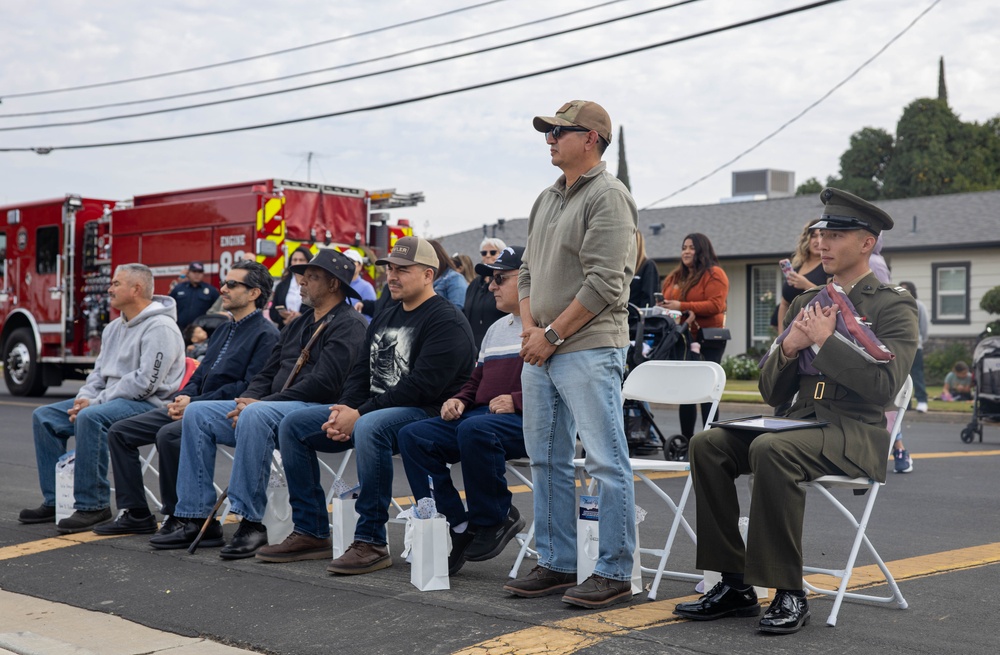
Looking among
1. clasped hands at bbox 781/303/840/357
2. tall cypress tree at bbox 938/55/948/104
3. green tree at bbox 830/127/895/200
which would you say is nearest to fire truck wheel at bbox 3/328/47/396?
clasped hands at bbox 781/303/840/357

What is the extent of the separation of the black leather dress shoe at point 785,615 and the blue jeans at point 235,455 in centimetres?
321

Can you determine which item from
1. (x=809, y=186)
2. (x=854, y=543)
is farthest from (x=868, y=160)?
(x=854, y=543)

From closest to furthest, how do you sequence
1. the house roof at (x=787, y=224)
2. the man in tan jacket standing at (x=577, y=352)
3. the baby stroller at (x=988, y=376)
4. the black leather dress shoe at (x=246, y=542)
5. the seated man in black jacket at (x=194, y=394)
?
the man in tan jacket standing at (x=577, y=352) → the black leather dress shoe at (x=246, y=542) → the seated man in black jacket at (x=194, y=394) → the baby stroller at (x=988, y=376) → the house roof at (x=787, y=224)

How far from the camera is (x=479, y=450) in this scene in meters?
5.89

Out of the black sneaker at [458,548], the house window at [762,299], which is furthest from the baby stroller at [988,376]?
the house window at [762,299]

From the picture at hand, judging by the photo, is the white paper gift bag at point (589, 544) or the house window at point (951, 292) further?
the house window at point (951, 292)

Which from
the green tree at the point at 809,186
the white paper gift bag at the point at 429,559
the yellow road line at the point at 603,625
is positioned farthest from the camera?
the green tree at the point at 809,186

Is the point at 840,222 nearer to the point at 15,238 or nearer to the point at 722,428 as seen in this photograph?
the point at 722,428

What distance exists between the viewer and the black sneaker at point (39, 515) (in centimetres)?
781

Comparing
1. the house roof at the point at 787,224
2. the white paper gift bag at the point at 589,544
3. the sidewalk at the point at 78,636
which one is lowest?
the sidewalk at the point at 78,636

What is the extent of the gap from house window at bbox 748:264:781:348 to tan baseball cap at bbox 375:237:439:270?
2347 cm

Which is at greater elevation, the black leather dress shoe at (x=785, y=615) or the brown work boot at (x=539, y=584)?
the black leather dress shoe at (x=785, y=615)

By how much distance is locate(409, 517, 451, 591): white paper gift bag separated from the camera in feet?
18.0

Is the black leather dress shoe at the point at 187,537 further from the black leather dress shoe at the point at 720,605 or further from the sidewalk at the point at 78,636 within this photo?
Answer: the black leather dress shoe at the point at 720,605
